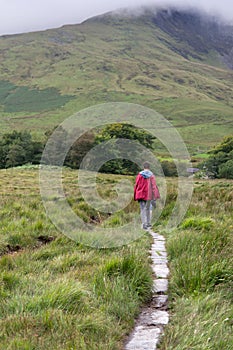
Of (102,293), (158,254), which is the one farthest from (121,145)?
(102,293)

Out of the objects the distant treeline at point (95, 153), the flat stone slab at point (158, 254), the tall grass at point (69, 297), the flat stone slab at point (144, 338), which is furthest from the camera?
the distant treeline at point (95, 153)

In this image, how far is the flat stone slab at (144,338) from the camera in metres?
4.20

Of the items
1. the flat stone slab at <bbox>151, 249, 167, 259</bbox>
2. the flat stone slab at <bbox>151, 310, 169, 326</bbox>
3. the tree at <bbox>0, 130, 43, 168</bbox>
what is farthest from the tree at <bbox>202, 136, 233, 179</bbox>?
the flat stone slab at <bbox>151, 310, 169, 326</bbox>

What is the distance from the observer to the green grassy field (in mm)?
4098

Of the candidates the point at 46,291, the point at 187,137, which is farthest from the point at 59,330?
the point at 187,137

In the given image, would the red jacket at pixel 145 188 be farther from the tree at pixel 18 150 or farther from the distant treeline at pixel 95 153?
the tree at pixel 18 150

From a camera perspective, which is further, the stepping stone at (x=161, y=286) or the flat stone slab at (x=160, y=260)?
the flat stone slab at (x=160, y=260)

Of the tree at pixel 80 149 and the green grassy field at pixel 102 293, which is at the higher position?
the tree at pixel 80 149

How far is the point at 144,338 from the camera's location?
442 cm

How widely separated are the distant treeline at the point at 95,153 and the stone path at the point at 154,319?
47228mm

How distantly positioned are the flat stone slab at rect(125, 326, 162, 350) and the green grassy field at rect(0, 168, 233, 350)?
108mm

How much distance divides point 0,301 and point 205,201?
11385mm

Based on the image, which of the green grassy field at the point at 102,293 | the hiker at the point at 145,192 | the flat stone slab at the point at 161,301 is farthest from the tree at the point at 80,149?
the flat stone slab at the point at 161,301

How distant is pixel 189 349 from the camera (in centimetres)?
391
